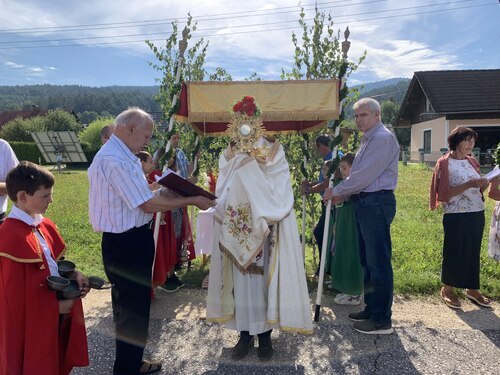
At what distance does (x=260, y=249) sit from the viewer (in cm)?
365

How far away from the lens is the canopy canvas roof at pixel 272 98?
4.35 meters

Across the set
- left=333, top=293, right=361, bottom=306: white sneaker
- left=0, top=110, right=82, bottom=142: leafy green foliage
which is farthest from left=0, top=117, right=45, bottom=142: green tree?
left=333, top=293, right=361, bottom=306: white sneaker

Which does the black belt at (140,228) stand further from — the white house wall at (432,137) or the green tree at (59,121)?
the green tree at (59,121)

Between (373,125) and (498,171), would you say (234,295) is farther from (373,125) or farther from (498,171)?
(498,171)

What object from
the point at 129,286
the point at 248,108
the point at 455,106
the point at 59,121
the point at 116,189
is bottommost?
the point at 129,286

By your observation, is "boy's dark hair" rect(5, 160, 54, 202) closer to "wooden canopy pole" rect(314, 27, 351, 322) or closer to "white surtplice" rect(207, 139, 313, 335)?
"white surtplice" rect(207, 139, 313, 335)

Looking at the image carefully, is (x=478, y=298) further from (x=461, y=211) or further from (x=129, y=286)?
(x=129, y=286)

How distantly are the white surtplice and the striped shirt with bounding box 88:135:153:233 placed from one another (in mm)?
1010

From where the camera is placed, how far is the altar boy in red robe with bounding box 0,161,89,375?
7.89 ft

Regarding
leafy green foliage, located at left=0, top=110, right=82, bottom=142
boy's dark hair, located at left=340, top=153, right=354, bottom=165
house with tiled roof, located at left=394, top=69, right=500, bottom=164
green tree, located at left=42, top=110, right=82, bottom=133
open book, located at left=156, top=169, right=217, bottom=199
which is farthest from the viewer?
green tree, located at left=42, top=110, right=82, bottom=133

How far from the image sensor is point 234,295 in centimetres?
379

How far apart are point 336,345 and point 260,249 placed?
127 centimetres

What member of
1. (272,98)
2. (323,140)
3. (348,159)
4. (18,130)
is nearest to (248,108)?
(272,98)

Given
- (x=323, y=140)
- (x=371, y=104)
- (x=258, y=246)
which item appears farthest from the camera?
(x=323, y=140)
